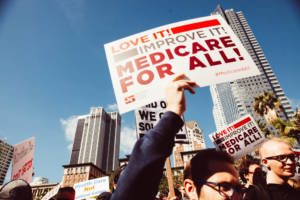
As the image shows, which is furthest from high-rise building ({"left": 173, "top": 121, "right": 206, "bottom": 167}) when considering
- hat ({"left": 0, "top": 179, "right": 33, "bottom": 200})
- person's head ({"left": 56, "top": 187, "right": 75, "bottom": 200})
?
hat ({"left": 0, "top": 179, "right": 33, "bottom": 200})

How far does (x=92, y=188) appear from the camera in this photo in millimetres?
8094

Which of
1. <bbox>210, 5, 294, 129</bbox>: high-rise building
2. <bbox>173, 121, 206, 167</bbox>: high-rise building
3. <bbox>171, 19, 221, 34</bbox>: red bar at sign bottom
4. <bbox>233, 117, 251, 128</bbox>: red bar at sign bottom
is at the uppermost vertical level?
<bbox>210, 5, 294, 129</bbox>: high-rise building

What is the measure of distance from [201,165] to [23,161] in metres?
4.00

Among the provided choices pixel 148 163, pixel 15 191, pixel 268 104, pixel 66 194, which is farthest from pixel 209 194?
pixel 268 104

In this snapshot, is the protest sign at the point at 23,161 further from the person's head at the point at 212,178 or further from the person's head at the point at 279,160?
the person's head at the point at 279,160

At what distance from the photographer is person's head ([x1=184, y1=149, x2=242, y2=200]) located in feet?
4.62

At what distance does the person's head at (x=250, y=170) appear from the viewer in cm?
313

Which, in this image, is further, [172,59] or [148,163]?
[172,59]

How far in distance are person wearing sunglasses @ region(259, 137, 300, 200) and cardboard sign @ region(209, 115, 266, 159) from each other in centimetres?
176

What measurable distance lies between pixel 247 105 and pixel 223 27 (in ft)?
512

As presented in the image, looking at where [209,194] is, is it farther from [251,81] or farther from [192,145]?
[251,81]

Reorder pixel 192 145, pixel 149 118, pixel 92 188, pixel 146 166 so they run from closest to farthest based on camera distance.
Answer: pixel 146 166
pixel 149 118
pixel 92 188
pixel 192 145

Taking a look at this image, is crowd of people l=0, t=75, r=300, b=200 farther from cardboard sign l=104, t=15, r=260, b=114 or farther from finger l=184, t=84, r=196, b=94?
cardboard sign l=104, t=15, r=260, b=114

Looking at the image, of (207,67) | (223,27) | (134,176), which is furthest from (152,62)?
(134,176)
